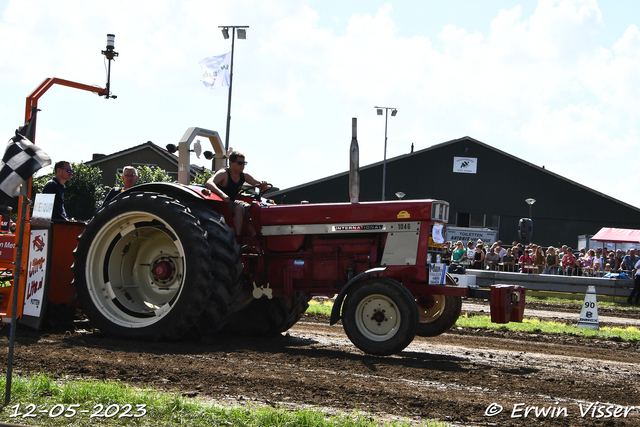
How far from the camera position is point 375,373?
5789 millimetres

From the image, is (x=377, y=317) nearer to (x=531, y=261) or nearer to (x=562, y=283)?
(x=562, y=283)

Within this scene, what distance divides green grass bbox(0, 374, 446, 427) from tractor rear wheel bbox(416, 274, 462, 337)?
360 centimetres

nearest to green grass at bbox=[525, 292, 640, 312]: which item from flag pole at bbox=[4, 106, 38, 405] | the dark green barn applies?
flag pole at bbox=[4, 106, 38, 405]

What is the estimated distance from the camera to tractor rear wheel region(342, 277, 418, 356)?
663cm

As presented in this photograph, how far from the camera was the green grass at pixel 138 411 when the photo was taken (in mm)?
4055

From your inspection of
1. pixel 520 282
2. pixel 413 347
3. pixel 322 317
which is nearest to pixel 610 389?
pixel 413 347

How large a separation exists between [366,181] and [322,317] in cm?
3204

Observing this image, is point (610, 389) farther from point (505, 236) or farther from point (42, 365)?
point (505, 236)

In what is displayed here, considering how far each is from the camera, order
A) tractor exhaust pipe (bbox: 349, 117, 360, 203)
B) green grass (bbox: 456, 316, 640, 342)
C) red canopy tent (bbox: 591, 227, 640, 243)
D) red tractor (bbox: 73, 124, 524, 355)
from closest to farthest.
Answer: red tractor (bbox: 73, 124, 524, 355)
tractor exhaust pipe (bbox: 349, 117, 360, 203)
green grass (bbox: 456, 316, 640, 342)
red canopy tent (bbox: 591, 227, 640, 243)

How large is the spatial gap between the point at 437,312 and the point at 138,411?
4.33 metres

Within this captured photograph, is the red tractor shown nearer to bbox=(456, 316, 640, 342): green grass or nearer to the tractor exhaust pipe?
the tractor exhaust pipe

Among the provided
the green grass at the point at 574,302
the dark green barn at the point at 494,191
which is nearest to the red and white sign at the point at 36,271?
the green grass at the point at 574,302

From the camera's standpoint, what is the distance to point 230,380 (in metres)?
5.26

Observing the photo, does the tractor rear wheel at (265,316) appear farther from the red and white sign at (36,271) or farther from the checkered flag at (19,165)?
the checkered flag at (19,165)
